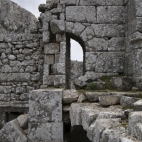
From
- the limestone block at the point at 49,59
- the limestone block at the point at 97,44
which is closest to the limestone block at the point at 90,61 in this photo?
the limestone block at the point at 97,44

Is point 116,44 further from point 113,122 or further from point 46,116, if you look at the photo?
point 113,122

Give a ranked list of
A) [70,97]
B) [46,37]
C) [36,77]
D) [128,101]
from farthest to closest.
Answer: [36,77] < [46,37] < [70,97] < [128,101]

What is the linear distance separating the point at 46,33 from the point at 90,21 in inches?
52.1

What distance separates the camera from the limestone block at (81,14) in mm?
6844

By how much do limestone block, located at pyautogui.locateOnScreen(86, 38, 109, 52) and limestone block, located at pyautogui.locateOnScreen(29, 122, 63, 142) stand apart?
255 cm

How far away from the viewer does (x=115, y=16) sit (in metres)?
6.89

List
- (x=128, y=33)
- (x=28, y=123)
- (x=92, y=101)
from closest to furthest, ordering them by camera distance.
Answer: (x=92, y=101) → (x=28, y=123) → (x=128, y=33)

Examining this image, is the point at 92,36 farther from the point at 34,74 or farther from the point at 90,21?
the point at 34,74

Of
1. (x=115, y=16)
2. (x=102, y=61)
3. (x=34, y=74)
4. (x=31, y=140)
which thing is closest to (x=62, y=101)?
(x=31, y=140)

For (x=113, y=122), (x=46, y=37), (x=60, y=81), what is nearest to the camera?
(x=113, y=122)

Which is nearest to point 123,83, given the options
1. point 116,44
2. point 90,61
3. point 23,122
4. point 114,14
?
point 90,61

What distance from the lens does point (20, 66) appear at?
25.1 feet

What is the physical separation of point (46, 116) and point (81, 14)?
126 inches

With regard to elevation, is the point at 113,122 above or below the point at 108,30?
below
